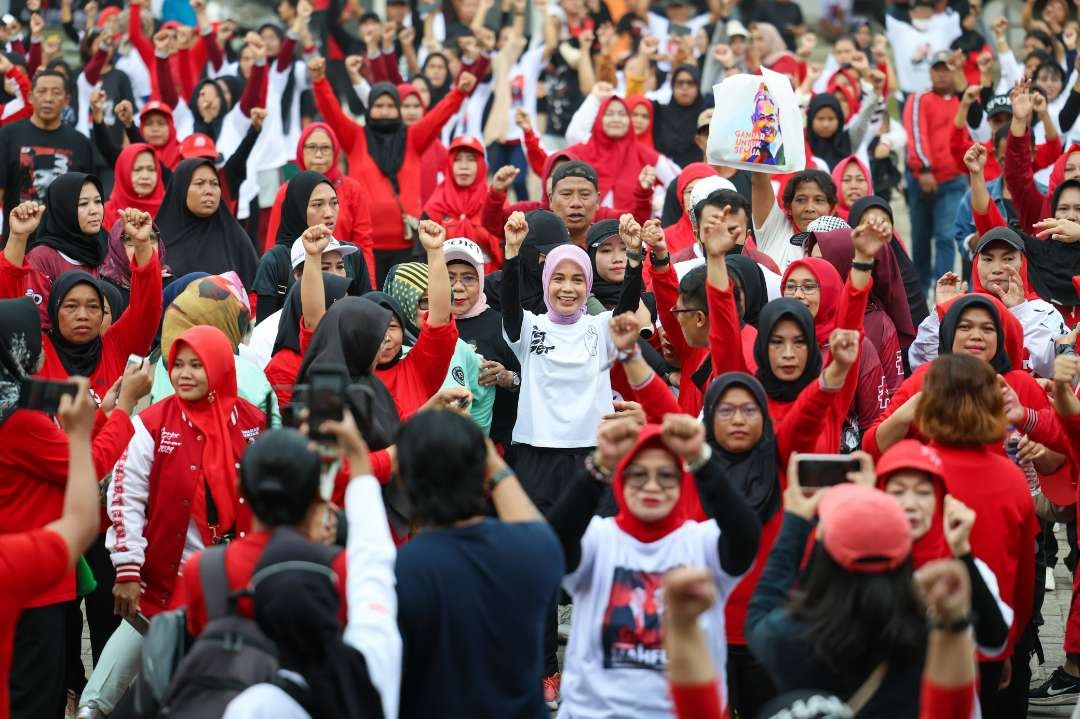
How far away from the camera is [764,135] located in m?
8.10

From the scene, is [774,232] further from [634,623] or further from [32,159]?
[32,159]

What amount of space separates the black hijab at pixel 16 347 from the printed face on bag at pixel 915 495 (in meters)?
2.85

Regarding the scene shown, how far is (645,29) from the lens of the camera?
1823 centimetres

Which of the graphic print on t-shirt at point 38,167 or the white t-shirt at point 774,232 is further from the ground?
the graphic print on t-shirt at point 38,167

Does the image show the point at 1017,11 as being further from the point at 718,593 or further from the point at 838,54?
the point at 718,593

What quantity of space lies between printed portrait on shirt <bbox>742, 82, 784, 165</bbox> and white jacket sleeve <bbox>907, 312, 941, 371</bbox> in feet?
3.85

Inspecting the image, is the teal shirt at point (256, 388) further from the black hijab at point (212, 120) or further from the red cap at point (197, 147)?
the black hijab at point (212, 120)

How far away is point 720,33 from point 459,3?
3.68 m

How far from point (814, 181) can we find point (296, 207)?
120 inches

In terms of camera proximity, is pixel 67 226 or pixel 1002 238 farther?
pixel 67 226

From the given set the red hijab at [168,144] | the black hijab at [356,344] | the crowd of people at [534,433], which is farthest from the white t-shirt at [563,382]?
the red hijab at [168,144]

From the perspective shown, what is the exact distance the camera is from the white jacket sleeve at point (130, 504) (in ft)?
18.0

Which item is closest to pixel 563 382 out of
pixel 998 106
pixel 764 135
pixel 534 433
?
pixel 534 433

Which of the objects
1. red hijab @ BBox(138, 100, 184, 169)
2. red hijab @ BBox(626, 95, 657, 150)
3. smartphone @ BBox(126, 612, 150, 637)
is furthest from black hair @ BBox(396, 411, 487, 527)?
red hijab @ BBox(138, 100, 184, 169)
